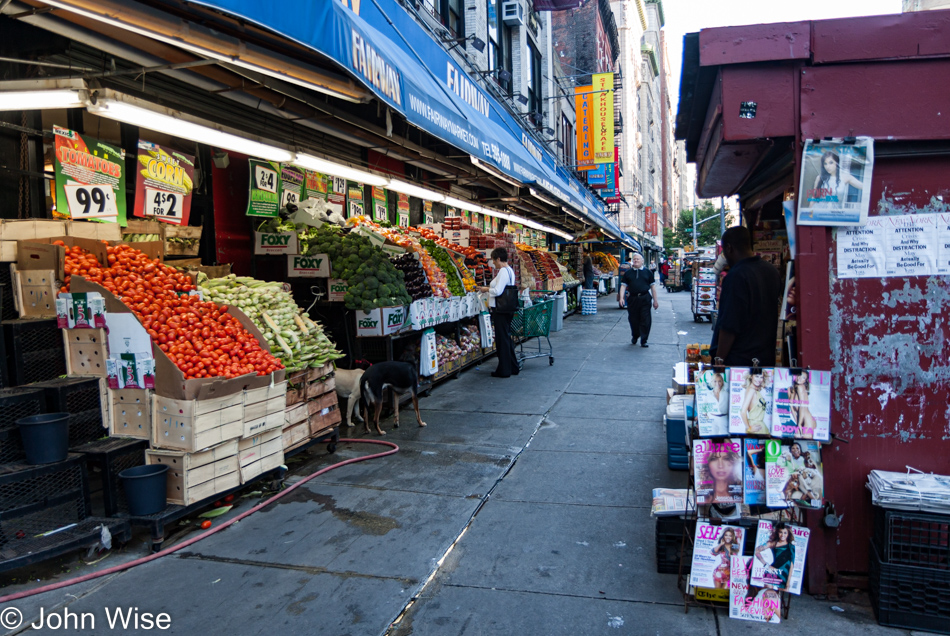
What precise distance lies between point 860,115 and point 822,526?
2.37 metres

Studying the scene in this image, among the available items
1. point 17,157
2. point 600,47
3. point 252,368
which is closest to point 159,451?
point 252,368

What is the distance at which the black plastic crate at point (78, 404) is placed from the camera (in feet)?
14.9

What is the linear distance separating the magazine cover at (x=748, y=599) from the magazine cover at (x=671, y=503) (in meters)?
0.42

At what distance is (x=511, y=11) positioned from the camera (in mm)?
19609

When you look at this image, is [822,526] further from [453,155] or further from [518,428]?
[453,155]

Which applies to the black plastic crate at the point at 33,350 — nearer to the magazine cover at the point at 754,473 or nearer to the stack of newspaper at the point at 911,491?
the magazine cover at the point at 754,473

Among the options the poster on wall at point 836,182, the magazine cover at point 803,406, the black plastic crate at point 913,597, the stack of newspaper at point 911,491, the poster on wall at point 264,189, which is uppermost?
the poster on wall at point 264,189

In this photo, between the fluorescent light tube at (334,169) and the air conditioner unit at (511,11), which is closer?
the fluorescent light tube at (334,169)

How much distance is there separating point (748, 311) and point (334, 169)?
5.22 meters

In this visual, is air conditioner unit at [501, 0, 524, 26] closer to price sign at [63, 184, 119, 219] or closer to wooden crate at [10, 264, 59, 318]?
price sign at [63, 184, 119, 219]

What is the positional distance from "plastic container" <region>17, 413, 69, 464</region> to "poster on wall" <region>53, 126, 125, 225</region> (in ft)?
7.27

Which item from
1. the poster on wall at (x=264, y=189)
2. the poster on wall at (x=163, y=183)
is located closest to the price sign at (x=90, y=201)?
the poster on wall at (x=163, y=183)

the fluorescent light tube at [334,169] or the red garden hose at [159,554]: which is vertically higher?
the fluorescent light tube at [334,169]

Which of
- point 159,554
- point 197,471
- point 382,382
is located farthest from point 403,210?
point 159,554
